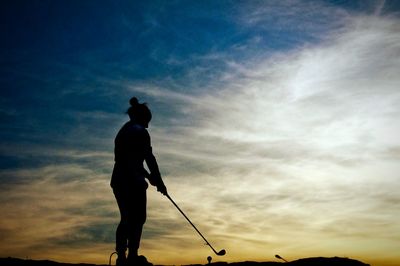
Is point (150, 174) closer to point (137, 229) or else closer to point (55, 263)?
point (137, 229)

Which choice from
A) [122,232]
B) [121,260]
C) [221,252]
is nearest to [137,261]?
[121,260]

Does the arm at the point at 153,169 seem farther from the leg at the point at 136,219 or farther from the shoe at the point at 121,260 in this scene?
the shoe at the point at 121,260

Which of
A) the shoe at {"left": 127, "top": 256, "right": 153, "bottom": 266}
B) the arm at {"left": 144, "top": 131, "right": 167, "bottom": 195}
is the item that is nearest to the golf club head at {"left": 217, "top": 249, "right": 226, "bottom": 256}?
the arm at {"left": 144, "top": 131, "right": 167, "bottom": 195}

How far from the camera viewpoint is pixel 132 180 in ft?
20.0

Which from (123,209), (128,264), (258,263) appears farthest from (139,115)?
(258,263)

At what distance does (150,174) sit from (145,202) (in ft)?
1.74

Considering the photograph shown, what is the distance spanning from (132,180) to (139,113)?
3.72ft

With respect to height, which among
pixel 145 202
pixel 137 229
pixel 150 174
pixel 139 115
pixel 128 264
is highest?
pixel 139 115

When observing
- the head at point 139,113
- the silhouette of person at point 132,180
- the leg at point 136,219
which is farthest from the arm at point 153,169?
the leg at point 136,219

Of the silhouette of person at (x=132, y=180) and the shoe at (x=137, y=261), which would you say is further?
the silhouette of person at (x=132, y=180)

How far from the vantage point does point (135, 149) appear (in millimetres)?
6191

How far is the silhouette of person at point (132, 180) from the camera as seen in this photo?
19.5ft

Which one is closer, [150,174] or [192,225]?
[150,174]

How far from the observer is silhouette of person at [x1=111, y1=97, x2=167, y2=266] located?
5938mm
